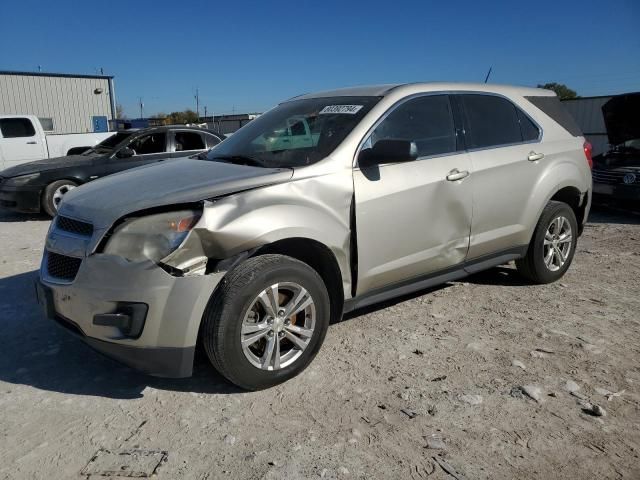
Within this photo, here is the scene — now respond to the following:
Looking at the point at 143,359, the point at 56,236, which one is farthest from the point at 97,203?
the point at 143,359

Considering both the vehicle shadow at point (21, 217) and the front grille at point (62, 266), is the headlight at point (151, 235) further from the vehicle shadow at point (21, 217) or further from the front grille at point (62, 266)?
the vehicle shadow at point (21, 217)

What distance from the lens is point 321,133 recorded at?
362cm

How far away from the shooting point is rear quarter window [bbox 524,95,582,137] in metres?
4.75

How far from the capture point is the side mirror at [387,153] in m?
3.33

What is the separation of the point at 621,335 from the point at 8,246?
6.85 m

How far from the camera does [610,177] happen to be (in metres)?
8.10

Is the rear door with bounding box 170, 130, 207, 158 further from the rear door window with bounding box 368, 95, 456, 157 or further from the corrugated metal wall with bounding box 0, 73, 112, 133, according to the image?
the corrugated metal wall with bounding box 0, 73, 112, 133

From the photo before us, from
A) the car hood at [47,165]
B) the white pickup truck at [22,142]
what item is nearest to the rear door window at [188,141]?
the car hood at [47,165]

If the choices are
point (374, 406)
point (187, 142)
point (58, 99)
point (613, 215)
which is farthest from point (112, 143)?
point (58, 99)

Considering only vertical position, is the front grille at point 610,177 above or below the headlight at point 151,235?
below

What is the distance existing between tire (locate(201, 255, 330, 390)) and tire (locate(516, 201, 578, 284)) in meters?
2.32

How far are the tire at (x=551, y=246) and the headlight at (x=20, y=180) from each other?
753 cm

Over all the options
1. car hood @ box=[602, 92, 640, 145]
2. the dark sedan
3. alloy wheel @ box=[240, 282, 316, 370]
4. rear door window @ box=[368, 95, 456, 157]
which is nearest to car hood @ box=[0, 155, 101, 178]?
the dark sedan

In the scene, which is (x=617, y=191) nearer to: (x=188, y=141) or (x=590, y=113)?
(x=188, y=141)
